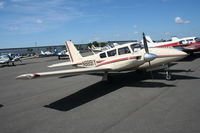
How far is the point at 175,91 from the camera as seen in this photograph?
7.32 m

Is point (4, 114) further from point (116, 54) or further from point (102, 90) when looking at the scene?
point (116, 54)

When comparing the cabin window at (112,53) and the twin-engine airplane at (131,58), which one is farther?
the cabin window at (112,53)

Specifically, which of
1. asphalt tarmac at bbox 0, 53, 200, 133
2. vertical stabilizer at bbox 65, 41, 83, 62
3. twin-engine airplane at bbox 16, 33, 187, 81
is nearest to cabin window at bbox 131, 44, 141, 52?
twin-engine airplane at bbox 16, 33, 187, 81

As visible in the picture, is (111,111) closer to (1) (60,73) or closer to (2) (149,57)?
(1) (60,73)

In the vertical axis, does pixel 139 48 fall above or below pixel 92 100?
above

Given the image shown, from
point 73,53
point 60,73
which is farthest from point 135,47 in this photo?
point 73,53

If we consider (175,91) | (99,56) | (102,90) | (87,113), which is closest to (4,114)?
(87,113)

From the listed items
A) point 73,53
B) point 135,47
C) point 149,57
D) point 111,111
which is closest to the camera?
point 111,111

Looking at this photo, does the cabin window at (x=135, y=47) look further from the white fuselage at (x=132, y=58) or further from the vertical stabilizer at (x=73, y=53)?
the vertical stabilizer at (x=73, y=53)

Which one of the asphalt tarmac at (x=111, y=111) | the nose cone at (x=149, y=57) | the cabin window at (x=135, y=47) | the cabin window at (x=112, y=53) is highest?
the cabin window at (x=135, y=47)

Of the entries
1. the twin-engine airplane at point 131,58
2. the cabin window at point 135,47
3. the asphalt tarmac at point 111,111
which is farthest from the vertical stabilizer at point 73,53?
the asphalt tarmac at point 111,111

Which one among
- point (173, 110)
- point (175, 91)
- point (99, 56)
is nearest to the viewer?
point (173, 110)

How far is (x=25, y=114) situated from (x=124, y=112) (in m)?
4.11

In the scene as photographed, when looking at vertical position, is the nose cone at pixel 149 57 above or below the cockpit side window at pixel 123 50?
below
